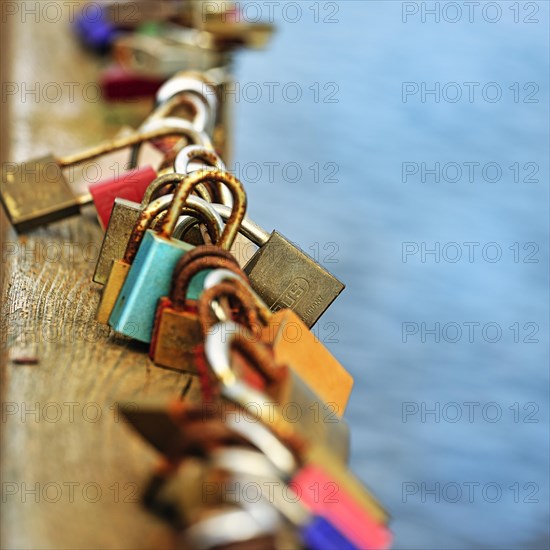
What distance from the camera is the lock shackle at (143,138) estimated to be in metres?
2.72

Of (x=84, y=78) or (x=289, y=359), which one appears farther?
(x=84, y=78)

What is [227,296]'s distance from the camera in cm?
167

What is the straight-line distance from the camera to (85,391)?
59.8 inches

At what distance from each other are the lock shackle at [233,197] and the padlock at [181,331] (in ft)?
0.47

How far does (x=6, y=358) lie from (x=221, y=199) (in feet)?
2.29

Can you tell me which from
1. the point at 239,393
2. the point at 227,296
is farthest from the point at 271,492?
the point at 227,296

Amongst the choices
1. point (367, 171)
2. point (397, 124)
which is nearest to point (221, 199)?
point (367, 171)

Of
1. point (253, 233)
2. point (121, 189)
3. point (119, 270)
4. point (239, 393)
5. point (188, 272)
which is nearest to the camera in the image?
point (239, 393)

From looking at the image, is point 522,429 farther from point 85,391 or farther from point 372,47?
point 372,47

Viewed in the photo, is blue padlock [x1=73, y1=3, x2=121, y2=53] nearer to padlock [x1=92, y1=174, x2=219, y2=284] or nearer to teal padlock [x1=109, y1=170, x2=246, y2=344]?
padlock [x1=92, y1=174, x2=219, y2=284]

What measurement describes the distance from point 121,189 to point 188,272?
75 centimetres

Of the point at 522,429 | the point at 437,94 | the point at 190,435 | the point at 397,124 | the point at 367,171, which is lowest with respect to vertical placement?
the point at 190,435

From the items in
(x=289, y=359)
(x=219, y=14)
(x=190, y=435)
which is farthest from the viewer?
(x=219, y=14)

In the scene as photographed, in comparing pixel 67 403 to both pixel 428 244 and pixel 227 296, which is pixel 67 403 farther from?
pixel 428 244
